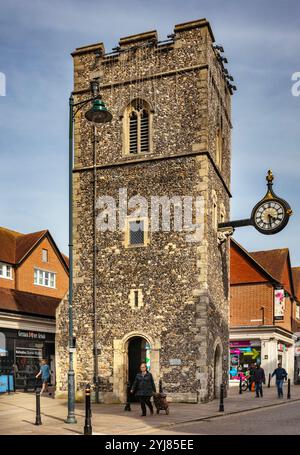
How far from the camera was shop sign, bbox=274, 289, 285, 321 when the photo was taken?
39.1 meters

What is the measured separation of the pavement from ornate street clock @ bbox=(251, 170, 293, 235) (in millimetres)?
6973

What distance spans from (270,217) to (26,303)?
15.7m

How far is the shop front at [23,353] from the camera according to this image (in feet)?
102

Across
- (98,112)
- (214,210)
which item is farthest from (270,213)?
(98,112)

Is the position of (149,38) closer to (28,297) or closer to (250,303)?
(28,297)

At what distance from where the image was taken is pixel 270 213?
24.4 meters

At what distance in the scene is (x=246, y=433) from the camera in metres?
13.8

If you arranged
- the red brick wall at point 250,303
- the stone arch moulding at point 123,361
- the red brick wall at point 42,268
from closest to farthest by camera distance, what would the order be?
the stone arch moulding at point 123,361
the red brick wall at point 42,268
the red brick wall at point 250,303

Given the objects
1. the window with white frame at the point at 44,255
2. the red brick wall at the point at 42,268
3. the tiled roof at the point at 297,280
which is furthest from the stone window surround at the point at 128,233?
the tiled roof at the point at 297,280

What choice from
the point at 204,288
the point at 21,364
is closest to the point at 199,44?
the point at 204,288

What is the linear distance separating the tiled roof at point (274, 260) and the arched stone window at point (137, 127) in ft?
65.3

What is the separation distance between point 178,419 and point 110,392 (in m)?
6.90

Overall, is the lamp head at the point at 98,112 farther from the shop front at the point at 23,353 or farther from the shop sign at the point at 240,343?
the shop sign at the point at 240,343
